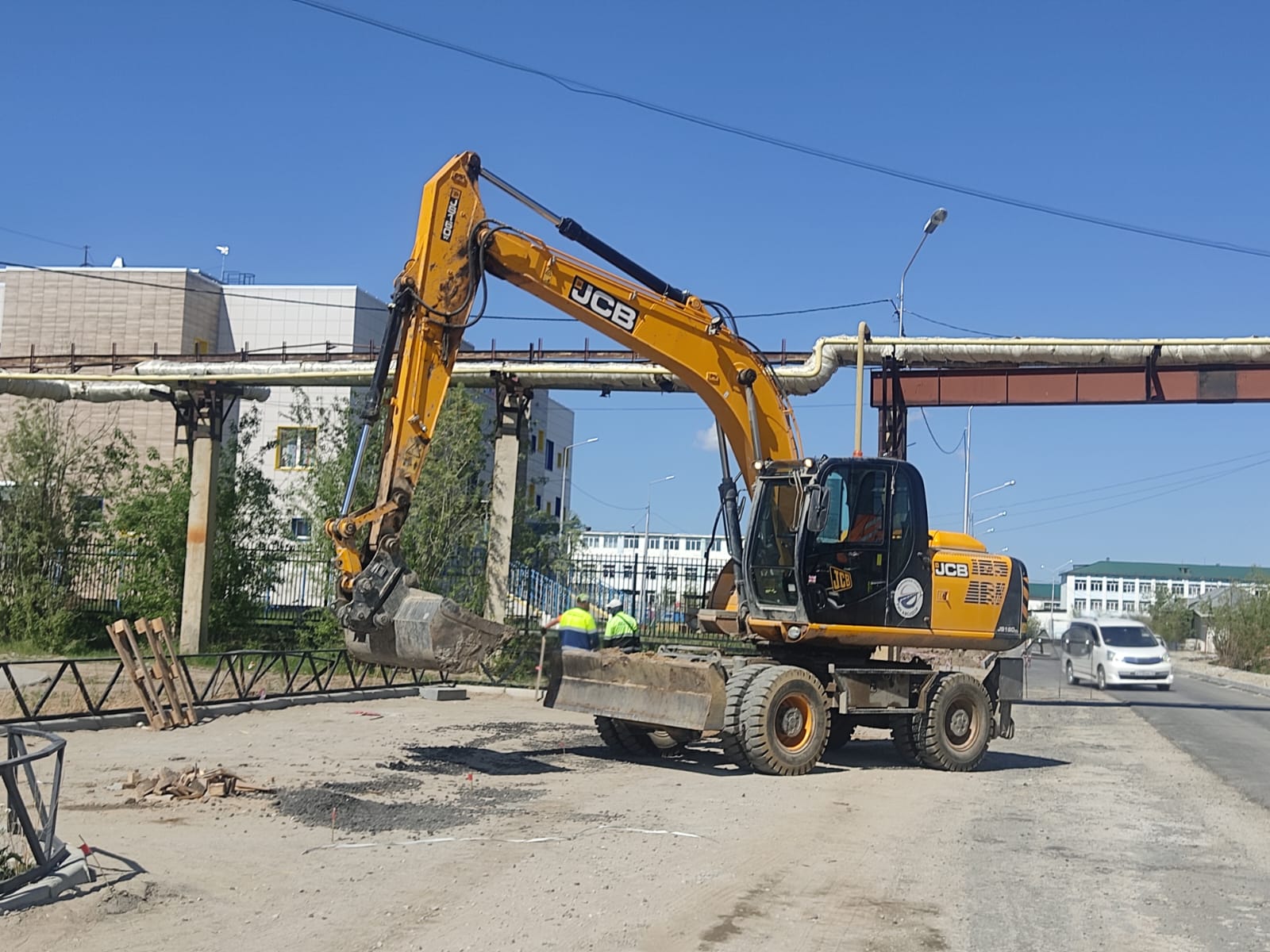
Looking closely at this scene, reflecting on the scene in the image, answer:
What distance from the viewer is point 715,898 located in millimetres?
7898

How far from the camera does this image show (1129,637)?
114 feet

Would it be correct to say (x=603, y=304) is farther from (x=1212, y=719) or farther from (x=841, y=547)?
(x=1212, y=719)

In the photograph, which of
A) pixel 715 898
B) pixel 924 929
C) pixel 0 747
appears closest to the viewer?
pixel 924 929

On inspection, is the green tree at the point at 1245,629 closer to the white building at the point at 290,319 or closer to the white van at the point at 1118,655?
the white van at the point at 1118,655

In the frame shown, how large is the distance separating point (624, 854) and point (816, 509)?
549cm

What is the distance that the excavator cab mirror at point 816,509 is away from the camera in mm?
13555

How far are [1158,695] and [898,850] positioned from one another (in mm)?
24637

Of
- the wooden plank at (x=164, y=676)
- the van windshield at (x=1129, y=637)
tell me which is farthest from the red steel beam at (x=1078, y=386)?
the wooden plank at (x=164, y=676)

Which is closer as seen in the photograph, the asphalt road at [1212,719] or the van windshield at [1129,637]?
the asphalt road at [1212,719]

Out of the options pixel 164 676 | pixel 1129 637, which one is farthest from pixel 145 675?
pixel 1129 637

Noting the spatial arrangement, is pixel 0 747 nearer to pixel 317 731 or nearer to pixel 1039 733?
pixel 317 731

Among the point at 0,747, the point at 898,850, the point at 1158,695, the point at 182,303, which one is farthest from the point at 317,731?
the point at 182,303

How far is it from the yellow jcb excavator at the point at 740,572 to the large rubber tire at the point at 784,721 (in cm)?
2

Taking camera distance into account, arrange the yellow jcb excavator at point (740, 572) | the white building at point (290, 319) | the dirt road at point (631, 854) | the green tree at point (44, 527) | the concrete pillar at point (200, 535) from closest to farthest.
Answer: the dirt road at point (631, 854), the yellow jcb excavator at point (740, 572), the concrete pillar at point (200, 535), the green tree at point (44, 527), the white building at point (290, 319)
